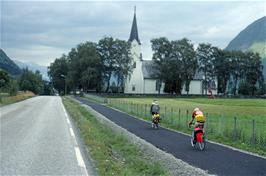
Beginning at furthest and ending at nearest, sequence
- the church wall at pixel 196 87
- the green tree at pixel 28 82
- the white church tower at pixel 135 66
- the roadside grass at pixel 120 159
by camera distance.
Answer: the green tree at pixel 28 82
the church wall at pixel 196 87
the white church tower at pixel 135 66
the roadside grass at pixel 120 159

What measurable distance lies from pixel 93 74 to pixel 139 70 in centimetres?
2579

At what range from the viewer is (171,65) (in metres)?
121

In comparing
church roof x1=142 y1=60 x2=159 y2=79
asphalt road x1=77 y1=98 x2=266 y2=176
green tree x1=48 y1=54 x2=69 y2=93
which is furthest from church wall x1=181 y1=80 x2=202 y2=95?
asphalt road x1=77 y1=98 x2=266 y2=176

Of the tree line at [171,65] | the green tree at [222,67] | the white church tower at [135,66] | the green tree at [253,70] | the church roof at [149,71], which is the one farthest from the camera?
the green tree at [253,70]

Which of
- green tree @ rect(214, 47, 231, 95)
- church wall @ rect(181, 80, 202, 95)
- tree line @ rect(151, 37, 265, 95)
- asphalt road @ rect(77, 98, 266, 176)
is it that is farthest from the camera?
church wall @ rect(181, 80, 202, 95)

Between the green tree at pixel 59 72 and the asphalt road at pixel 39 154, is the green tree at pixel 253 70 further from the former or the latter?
the asphalt road at pixel 39 154

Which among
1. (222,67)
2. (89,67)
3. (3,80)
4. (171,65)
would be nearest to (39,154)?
(3,80)

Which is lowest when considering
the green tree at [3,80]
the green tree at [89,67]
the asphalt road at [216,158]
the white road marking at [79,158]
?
the asphalt road at [216,158]

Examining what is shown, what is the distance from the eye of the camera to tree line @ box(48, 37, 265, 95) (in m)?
120

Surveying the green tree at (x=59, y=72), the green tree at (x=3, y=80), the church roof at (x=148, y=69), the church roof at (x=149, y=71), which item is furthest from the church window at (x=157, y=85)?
the green tree at (x=3, y=80)

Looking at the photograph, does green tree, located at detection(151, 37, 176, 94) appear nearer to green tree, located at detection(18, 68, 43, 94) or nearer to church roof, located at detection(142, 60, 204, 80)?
church roof, located at detection(142, 60, 204, 80)

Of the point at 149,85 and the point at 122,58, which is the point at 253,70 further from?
the point at 122,58

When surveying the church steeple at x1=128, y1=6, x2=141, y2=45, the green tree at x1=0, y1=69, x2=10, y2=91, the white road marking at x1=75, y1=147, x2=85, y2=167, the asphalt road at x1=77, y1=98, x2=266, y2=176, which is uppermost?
the church steeple at x1=128, y1=6, x2=141, y2=45

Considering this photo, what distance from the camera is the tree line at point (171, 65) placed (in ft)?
394
